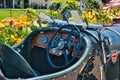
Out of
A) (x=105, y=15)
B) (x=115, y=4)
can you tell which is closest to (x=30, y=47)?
(x=115, y=4)

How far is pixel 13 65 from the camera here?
14.9 ft

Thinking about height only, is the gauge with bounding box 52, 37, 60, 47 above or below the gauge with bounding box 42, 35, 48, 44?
above

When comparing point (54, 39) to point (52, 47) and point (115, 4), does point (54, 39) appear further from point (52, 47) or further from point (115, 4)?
point (115, 4)

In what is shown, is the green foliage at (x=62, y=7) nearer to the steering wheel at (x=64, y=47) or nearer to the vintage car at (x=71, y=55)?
the vintage car at (x=71, y=55)

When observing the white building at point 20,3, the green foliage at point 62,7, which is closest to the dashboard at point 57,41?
the green foliage at point 62,7

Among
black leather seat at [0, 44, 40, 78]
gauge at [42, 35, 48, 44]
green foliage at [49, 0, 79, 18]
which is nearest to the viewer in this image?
black leather seat at [0, 44, 40, 78]

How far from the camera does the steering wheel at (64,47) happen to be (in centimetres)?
482

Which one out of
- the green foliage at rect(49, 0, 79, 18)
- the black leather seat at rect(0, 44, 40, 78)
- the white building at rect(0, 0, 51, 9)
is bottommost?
the white building at rect(0, 0, 51, 9)

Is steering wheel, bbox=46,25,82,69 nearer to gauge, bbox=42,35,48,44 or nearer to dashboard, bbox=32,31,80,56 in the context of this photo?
dashboard, bbox=32,31,80,56

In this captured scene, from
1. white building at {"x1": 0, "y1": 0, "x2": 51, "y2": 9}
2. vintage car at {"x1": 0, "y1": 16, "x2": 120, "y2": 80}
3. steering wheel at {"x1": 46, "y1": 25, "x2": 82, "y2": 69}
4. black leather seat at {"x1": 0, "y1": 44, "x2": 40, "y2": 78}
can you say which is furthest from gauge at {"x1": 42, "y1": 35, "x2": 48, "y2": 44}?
white building at {"x1": 0, "y1": 0, "x2": 51, "y2": 9}

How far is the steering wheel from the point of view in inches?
190

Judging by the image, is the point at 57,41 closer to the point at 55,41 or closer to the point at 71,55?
the point at 55,41

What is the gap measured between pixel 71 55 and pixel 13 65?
738 millimetres

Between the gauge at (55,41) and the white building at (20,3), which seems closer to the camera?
the gauge at (55,41)
